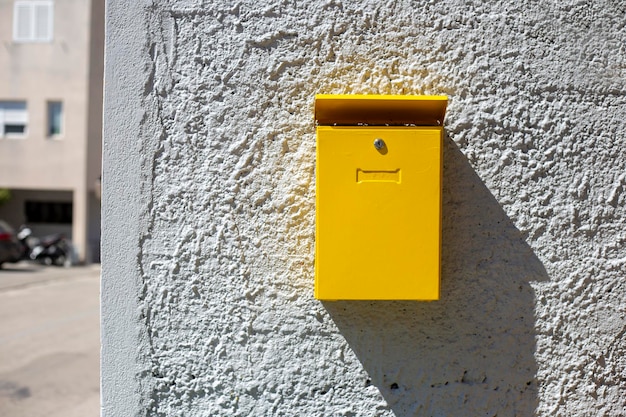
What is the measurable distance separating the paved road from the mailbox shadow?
4.55 meters

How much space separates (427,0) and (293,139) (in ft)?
2.09

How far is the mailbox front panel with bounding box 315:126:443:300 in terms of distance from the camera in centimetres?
192

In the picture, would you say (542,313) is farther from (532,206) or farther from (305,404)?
(305,404)

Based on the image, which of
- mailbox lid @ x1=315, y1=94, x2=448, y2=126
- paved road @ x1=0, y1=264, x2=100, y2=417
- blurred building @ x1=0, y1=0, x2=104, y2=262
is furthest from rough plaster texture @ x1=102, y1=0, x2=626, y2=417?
blurred building @ x1=0, y1=0, x2=104, y2=262

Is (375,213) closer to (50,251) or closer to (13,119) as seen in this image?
(50,251)

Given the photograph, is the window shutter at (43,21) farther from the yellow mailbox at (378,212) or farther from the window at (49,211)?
the yellow mailbox at (378,212)

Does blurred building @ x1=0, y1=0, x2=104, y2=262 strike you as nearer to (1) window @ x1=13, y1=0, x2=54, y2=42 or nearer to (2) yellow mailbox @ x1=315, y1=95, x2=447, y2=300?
(1) window @ x1=13, y1=0, x2=54, y2=42

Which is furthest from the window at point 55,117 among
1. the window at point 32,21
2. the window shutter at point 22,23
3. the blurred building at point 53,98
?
the window shutter at point 22,23

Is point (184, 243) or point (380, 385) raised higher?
point (184, 243)

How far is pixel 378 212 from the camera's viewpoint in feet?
6.34

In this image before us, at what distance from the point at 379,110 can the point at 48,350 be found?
26.3ft

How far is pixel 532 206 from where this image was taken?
2180 millimetres

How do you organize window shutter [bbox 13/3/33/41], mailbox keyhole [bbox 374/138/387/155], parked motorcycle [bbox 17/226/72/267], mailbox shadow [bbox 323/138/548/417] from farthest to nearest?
1. window shutter [bbox 13/3/33/41]
2. parked motorcycle [bbox 17/226/72/267]
3. mailbox shadow [bbox 323/138/548/417]
4. mailbox keyhole [bbox 374/138/387/155]

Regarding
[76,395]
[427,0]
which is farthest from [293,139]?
[76,395]
